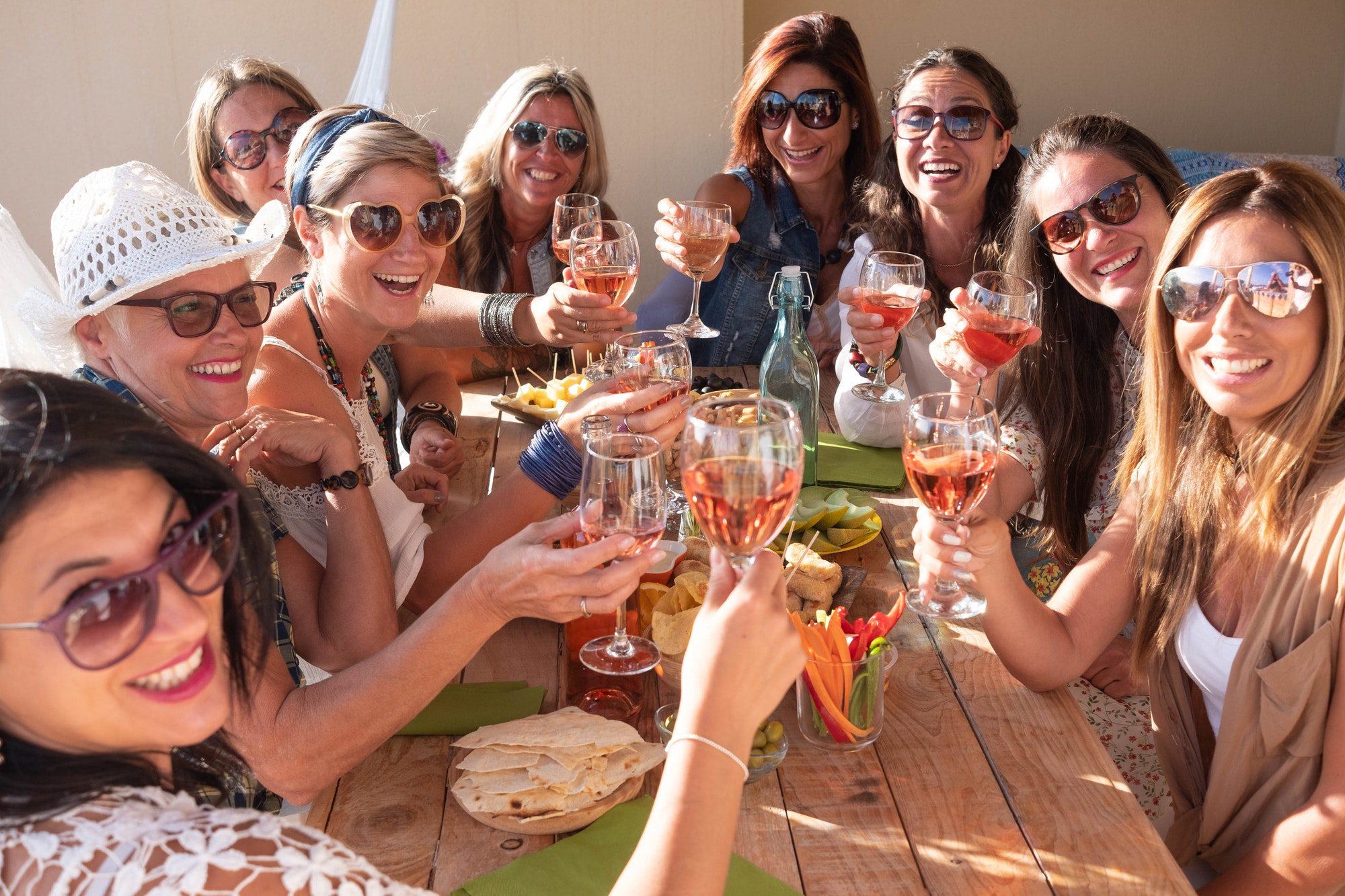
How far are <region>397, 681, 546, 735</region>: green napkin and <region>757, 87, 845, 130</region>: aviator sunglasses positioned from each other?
2.41 meters

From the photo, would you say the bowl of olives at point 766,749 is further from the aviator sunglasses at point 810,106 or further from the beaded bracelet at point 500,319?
the aviator sunglasses at point 810,106

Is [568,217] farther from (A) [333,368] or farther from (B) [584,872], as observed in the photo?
(B) [584,872]

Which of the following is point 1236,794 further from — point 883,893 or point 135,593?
point 135,593

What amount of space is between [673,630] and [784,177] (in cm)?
240

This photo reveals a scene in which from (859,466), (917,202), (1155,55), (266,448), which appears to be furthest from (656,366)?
(1155,55)

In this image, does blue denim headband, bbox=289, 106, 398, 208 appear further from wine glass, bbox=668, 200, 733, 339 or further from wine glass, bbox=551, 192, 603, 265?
wine glass, bbox=668, 200, 733, 339

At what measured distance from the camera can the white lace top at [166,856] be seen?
0.95 m

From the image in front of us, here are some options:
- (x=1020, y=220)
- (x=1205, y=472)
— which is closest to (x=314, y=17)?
(x=1020, y=220)

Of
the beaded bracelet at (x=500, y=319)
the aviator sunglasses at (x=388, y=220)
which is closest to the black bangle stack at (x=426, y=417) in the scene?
the beaded bracelet at (x=500, y=319)

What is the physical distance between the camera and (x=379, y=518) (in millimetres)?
2076

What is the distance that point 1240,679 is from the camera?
1.76 meters

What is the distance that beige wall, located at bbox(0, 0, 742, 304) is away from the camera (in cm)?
489

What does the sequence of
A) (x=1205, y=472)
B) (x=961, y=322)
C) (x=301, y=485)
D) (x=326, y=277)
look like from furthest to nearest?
(x=326, y=277) < (x=961, y=322) < (x=301, y=485) < (x=1205, y=472)

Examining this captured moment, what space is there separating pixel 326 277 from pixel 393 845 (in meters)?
1.33
